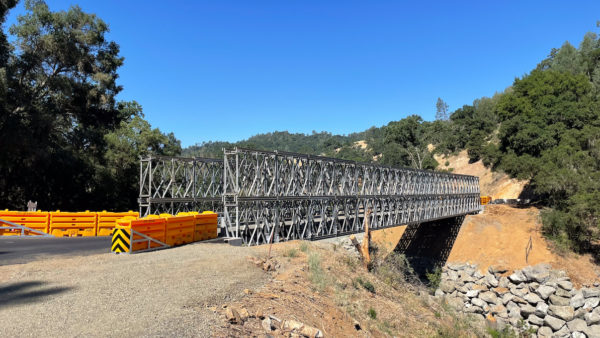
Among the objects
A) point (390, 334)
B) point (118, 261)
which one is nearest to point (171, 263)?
point (118, 261)

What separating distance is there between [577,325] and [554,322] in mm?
1311

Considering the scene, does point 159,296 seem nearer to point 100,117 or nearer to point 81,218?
point 81,218

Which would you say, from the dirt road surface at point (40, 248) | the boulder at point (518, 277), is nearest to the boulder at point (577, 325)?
the boulder at point (518, 277)

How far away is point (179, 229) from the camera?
1759cm

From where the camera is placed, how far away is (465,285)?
32.4 metres

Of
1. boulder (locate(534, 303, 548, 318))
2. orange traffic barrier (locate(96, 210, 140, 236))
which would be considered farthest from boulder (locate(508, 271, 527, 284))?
orange traffic barrier (locate(96, 210, 140, 236))

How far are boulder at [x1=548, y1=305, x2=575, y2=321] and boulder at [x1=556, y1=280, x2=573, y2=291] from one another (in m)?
2.33

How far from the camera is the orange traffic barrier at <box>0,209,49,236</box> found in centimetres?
2102

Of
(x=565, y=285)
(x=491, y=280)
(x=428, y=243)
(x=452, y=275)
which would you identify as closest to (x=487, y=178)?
(x=428, y=243)

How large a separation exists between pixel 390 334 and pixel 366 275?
4998 millimetres

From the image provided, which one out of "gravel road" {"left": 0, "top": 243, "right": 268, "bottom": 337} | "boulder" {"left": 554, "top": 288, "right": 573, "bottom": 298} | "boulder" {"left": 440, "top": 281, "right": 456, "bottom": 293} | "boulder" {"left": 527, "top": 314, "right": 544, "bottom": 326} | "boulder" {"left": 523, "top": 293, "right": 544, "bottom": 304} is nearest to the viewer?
"gravel road" {"left": 0, "top": 243, "right": 268, "bottom": 337}

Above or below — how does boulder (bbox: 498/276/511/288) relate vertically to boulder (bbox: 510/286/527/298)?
above

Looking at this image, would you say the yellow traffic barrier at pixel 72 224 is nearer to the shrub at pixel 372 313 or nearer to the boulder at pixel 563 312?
the shrub at pixel 372 313

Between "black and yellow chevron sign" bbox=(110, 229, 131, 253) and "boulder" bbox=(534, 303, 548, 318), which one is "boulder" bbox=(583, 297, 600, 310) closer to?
"boulder" bbox=(534, 303, 548, 318)
